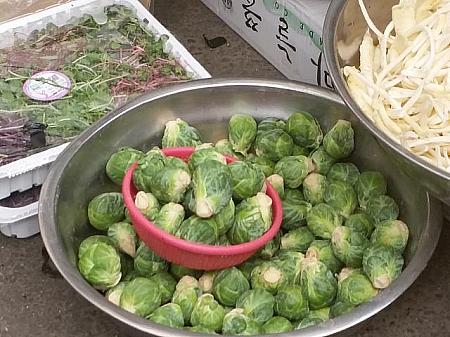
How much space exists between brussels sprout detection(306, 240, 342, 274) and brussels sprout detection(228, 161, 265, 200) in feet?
0.44

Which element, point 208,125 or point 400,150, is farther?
point 208,125

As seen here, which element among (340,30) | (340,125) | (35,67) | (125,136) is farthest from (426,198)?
(35,67)

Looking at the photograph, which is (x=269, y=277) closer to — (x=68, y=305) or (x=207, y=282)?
(x=207, y=282)

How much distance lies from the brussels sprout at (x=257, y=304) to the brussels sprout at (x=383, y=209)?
26cm

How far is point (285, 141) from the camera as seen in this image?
4.90ft

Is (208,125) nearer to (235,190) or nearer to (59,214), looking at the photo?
(235,190)

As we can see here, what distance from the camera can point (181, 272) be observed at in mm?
1337

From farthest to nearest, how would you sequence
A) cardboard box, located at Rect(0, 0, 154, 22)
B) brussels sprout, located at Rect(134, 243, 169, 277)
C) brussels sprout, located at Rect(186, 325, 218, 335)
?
cardboard box, located at Rect(0, 0, 154, 22), brussels sprout, located at Rect(134, 243, 169, 277), brussels sprout, located at Rect(186, 325, 218, 335)

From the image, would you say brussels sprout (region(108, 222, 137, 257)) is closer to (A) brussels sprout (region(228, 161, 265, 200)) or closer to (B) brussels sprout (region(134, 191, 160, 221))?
(B) brussels sprout (region(134, 191, 160, 221))

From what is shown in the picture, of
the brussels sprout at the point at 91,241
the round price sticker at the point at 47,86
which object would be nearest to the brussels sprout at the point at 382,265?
the brussels sprout at the point at 91,241

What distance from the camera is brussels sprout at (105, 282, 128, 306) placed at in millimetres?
1276

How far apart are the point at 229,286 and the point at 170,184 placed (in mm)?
191

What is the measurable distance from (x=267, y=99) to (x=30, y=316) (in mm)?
601

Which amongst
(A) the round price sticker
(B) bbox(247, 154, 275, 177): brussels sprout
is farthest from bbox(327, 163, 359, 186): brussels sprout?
(A) the round price sticker
